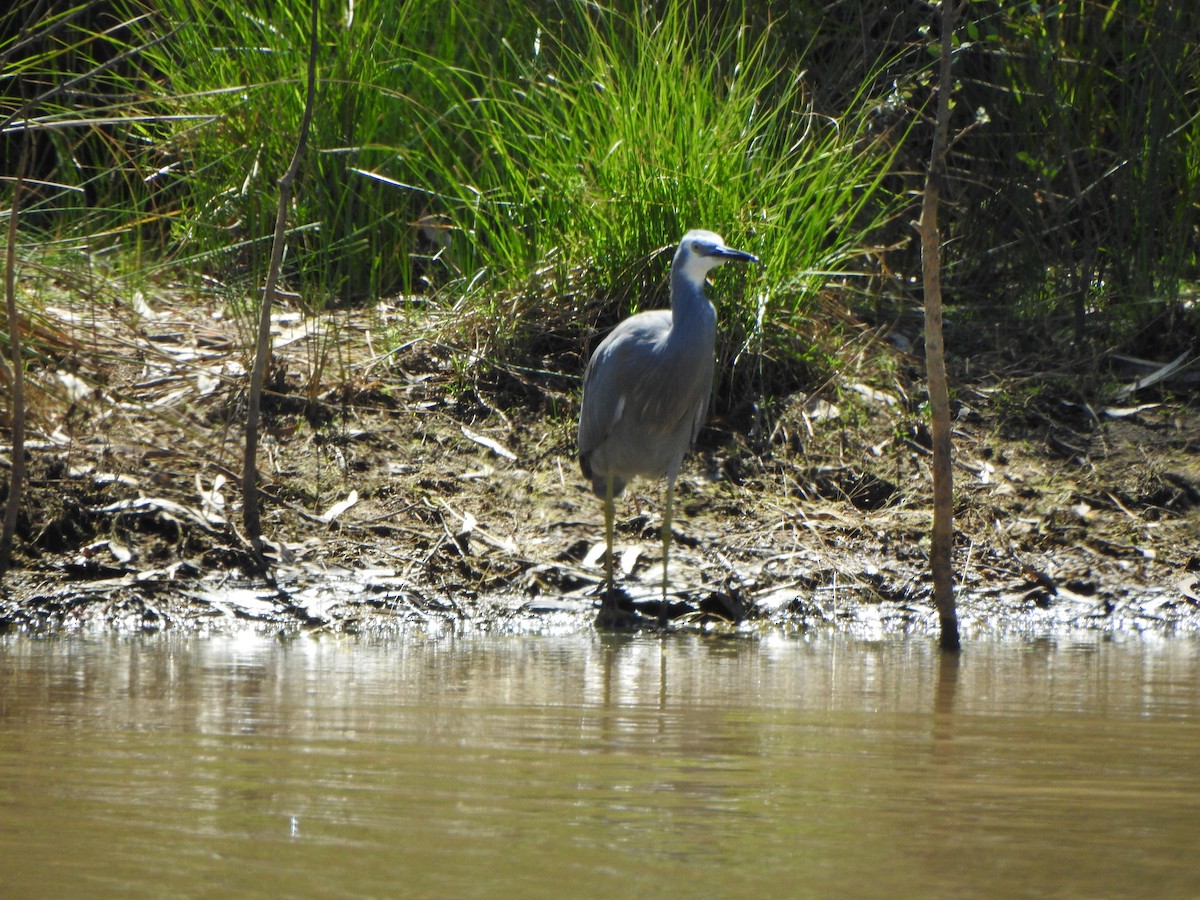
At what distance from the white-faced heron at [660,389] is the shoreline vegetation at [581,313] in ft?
1.20

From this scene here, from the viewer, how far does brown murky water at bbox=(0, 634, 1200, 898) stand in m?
2.40

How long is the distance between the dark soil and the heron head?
105 centimetres

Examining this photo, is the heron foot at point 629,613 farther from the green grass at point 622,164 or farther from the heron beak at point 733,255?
the green grass at point 622,164

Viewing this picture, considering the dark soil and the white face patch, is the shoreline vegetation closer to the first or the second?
the dark soil

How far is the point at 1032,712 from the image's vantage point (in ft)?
12.8

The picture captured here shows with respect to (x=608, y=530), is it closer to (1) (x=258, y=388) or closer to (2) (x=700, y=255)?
(2) (x=700, y=255)

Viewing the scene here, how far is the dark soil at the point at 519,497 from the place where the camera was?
18.9ft

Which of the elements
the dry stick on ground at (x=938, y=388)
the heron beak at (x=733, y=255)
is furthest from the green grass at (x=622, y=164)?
the dry stick on ground at (x=938, y=388)

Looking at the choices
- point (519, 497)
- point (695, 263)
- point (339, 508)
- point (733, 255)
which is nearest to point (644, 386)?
point (695, 263)

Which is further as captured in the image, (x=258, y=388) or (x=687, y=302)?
(x=687, y=302)

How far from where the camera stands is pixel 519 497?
261 inches

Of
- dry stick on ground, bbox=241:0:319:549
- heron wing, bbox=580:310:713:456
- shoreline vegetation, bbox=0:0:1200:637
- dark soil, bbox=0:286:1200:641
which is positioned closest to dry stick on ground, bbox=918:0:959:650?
shoreline vegetation, bbox=0:0:1200:637

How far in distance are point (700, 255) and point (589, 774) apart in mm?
3428

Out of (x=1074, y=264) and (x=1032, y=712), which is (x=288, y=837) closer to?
(x=1032, y=712)
